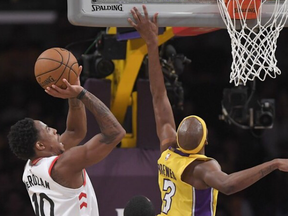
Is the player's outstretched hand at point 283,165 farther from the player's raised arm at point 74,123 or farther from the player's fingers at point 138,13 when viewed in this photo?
the player's raised arm at point 74,123

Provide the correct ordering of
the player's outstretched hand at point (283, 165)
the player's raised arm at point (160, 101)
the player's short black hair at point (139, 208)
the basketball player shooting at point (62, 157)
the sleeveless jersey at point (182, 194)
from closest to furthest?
1. the player's short black hair at point (139, 208)
2. the player's outstretched hand at point (283, 165)
3. the basketball player shooting at point (62, 157)
4. the sleeveless jersey at point (182, 194)
5. the player's raised arm at point (160, 101)

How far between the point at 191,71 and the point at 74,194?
18.1ft

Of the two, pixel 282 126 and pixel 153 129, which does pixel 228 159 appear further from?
pixel 153 129

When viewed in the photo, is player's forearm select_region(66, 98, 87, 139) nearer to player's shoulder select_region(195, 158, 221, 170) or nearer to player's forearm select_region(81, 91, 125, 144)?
player's forearm select_region(81, 91, 125, 144)

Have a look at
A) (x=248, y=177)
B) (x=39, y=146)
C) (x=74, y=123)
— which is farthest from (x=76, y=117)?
(x=248, y=177)

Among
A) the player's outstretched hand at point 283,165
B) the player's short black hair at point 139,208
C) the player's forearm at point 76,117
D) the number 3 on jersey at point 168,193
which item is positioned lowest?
the number 3 on jersey at point 168,193

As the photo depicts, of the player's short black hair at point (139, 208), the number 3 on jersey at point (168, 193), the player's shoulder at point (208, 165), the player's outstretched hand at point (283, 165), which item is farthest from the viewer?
the number 3 on jersey at point (168, 193)

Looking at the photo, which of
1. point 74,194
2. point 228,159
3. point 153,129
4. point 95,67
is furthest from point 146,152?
point 74,194

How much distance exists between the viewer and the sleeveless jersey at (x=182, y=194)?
4.46 metres

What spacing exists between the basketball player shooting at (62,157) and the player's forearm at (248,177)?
0.71 metres

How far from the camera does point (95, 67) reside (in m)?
6.82

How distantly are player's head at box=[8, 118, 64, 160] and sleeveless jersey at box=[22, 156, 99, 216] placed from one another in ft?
0.23

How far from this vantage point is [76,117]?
4645 mm

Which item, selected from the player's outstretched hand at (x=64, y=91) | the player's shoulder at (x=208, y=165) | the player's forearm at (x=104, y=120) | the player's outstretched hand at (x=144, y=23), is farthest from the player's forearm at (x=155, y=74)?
the player's outstretched hand at (x=64, y=91)
